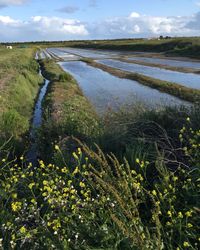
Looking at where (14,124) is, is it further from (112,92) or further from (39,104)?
(112,92)

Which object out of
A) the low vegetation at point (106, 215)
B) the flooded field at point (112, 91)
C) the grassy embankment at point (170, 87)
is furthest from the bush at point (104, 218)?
the flooded field at point (112, 91)

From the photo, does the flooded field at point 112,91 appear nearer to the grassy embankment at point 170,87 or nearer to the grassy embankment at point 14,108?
the grassy embankment at point 170,87

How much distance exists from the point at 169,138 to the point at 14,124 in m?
7.77

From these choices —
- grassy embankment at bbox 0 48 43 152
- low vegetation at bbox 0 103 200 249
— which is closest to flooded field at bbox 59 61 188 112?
grassy embankment at bbox 0 48 43 152

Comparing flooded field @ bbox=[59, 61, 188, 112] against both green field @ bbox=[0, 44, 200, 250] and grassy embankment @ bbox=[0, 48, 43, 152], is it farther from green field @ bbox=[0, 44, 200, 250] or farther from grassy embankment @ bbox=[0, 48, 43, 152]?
green field @ bbox=[0, 44, 200, 250]

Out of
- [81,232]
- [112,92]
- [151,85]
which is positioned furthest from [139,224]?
[151,85]

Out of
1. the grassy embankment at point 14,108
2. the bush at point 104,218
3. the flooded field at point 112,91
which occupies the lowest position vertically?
the flooded field at point 112,91

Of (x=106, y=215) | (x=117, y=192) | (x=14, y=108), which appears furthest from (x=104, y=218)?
(x=14, y=108)

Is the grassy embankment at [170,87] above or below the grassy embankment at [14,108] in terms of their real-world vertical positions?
below

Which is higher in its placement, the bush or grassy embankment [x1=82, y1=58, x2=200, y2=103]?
the bush

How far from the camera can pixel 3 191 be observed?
17.9 ft

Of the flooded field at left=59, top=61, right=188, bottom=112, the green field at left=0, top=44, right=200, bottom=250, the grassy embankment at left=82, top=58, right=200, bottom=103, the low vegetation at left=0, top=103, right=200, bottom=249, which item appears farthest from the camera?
the flooded field at left=59, top=61, right=188, bottom=112

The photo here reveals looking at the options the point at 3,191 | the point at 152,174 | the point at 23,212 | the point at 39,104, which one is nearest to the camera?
the point at 23,212

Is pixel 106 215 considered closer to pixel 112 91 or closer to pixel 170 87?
pixel 170 87
